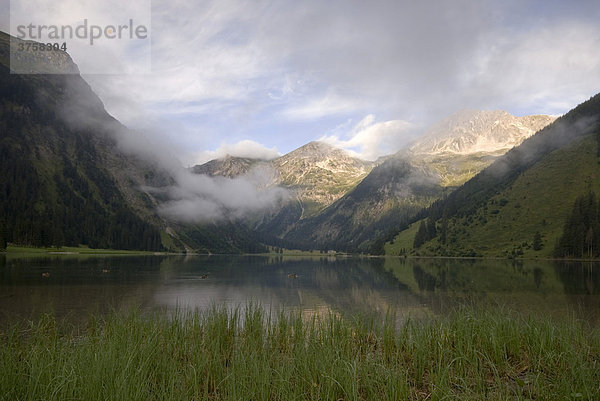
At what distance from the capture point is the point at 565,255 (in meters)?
163

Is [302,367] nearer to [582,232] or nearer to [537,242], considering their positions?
[582,232]

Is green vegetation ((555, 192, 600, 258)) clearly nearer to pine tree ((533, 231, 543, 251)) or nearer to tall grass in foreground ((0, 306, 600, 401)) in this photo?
pine tree ((533, 231, 543, 251))

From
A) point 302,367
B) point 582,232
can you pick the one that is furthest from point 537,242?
point 302,367

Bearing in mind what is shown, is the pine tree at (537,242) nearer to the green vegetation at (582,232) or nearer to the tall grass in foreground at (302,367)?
the green vegetation at (582,232)

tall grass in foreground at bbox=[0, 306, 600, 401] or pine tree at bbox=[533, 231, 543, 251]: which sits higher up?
tall grass in foreground at bbox=[0, 306, 600, 401]

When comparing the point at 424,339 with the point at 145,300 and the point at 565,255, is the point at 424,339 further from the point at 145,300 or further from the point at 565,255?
the point at 565,255

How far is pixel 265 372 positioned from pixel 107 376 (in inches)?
164

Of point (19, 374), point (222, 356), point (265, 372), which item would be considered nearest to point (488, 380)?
point (265, 372)

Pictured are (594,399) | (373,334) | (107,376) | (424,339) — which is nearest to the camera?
(594,399)

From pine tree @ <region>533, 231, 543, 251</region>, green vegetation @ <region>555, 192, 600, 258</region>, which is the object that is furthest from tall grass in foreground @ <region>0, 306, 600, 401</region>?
pine tree @ <region>533, 231, 543, 251</region>

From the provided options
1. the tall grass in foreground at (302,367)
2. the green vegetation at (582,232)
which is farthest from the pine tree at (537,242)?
the tall grass in foreground at (302,367)

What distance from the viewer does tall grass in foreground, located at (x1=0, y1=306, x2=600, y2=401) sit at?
31.6 feet

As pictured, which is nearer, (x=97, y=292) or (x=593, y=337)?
(x=593, y=337)

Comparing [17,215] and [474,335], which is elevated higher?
[17,215]
